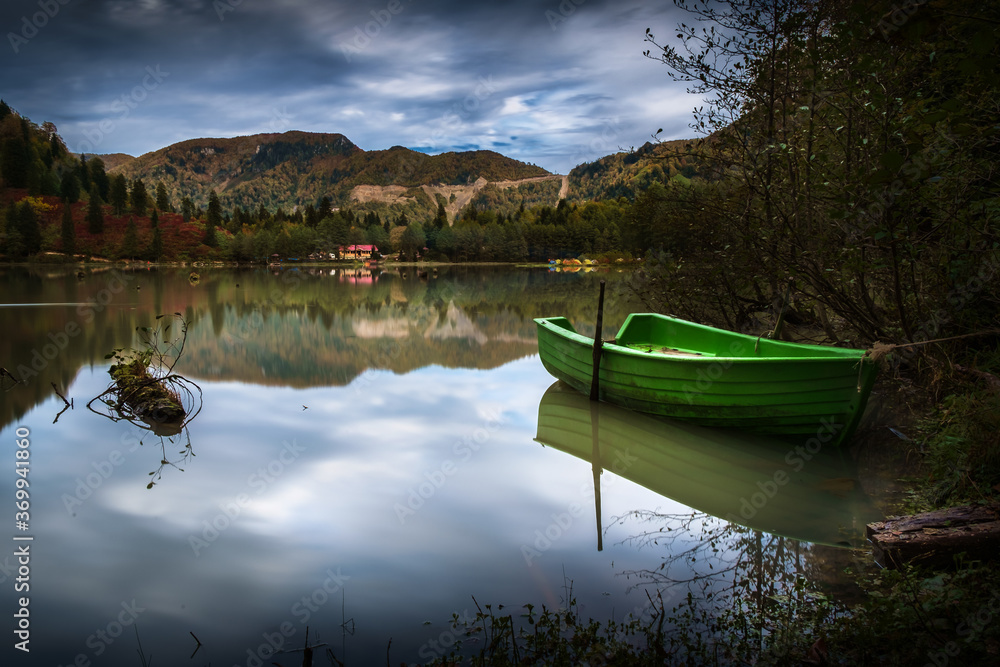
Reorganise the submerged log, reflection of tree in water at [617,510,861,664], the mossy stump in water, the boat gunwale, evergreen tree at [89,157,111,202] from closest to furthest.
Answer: reflection of tree in water at [617,510,861,664]
the submerged log
the boat gunwale
the mossy stump in water
evergreen tree at [89,157,111,202]

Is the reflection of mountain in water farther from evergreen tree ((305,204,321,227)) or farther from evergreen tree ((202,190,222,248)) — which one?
evergreen tree ((305,204,321,227))

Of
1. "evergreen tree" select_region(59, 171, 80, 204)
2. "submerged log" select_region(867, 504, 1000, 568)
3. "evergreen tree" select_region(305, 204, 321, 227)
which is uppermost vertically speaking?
"evergreen tree" select_region(59, 171, 80, 204)

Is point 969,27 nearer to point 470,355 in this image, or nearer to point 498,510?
point 498,510

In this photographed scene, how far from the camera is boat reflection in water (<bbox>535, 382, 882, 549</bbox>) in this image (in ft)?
18.1

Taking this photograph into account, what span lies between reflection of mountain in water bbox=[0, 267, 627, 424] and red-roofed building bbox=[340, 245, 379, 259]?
90128mm

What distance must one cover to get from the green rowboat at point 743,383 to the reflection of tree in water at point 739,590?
241cm

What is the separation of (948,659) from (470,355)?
1399 cm

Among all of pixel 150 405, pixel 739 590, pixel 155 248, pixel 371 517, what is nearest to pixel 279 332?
pixel 150 405

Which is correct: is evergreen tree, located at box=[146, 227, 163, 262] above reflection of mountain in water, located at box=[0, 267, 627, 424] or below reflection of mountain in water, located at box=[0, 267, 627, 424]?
above

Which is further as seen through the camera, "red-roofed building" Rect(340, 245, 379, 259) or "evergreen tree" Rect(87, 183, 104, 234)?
"red-roofed building" Rect(340, 245, 379, 259)

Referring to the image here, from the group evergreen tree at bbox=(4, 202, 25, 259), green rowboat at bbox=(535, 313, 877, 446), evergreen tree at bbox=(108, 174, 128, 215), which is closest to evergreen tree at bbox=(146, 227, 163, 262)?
Answer: evergreen tree at bbox=(4, 202, 25, 259)

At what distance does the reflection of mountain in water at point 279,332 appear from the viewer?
43.6 feet

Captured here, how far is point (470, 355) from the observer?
16.5 m

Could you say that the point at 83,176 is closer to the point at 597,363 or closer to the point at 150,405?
the point at 150,405
